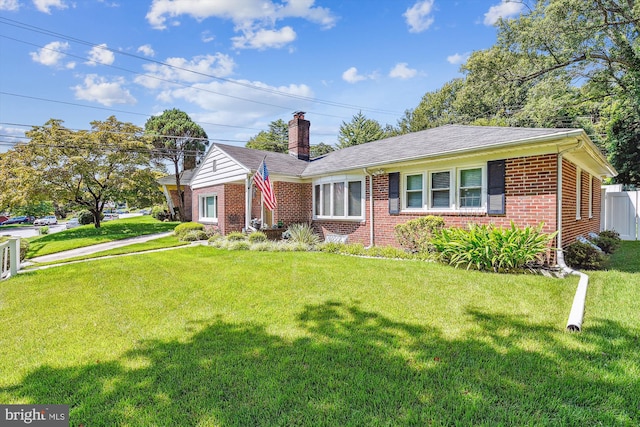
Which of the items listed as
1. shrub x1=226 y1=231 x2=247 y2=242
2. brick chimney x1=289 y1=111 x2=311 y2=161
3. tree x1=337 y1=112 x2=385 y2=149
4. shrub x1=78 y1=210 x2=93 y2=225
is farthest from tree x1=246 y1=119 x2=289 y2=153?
shrub x1=226 y1=231 x2=247 y2=242

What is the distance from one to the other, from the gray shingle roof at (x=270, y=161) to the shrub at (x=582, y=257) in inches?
374

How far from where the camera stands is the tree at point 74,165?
17.0 meters

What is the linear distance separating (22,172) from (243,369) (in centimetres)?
2066

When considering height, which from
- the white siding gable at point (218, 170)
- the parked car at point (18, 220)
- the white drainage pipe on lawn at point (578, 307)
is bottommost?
the parked car at point (18, 220)

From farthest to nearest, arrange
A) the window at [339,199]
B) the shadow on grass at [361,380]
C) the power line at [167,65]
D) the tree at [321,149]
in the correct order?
the tree at [321,149] < the power line at [167,65] < the window at [339,199] < the shadow on grass at [361,380]

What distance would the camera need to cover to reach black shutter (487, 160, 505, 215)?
25.6 feet

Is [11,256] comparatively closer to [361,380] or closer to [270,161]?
[270,161]

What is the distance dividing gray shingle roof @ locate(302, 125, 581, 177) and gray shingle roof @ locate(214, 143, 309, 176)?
740 millimetres

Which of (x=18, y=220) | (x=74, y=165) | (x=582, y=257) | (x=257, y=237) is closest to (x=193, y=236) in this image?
(x=257, y=237)

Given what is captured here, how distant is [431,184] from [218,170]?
33.1ft

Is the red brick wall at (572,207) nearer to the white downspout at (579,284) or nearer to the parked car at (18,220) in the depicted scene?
the white downspout at (579,284)

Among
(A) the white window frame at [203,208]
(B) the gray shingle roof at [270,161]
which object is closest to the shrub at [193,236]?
(A) the white window frame at [203,208]

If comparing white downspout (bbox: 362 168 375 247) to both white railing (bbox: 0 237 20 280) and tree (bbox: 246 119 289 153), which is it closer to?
white railing (bbox: 0 237 20 280)

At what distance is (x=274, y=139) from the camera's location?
4862cm
